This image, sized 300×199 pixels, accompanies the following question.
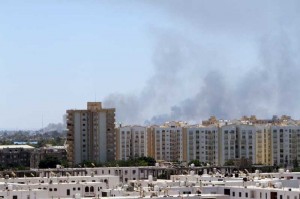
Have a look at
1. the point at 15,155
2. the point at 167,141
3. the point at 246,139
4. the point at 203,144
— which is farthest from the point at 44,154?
the point at 246,139

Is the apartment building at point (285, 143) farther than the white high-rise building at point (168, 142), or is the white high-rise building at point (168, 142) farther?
the white high-rise building at point (168, 142)

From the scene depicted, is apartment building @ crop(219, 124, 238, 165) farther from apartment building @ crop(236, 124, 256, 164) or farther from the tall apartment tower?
the tall apartment tower

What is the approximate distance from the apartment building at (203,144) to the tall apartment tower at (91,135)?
7.08 metres

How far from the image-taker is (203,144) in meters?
92.4

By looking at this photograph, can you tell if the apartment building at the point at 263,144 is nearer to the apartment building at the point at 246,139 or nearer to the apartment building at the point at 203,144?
the apartment building at the point at 246,139

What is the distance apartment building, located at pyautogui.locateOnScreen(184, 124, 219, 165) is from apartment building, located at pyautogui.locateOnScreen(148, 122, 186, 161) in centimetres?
116

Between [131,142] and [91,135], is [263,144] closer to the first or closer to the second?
[131,142]

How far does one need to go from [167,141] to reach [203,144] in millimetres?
5118

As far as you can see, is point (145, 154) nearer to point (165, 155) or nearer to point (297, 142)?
point (165, 155)

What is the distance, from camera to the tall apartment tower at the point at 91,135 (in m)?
89.1

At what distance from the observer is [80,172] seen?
6544 centimetres

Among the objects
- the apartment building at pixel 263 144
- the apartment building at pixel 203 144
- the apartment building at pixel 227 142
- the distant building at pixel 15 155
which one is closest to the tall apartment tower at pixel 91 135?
the apartment building at pixel 203 144

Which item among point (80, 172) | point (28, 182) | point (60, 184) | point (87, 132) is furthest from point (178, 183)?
point (87, 132)

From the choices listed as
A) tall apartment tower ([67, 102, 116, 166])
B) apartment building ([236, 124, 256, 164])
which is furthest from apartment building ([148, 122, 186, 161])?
tall apartment tower ([67, 102, 116, 166])
